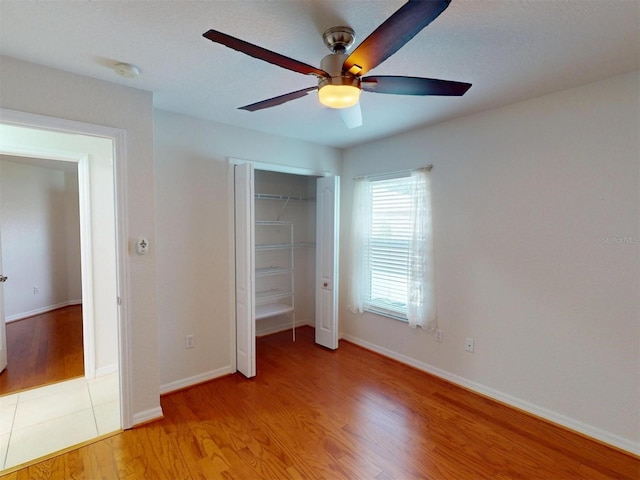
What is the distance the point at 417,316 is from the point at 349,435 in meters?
1.42

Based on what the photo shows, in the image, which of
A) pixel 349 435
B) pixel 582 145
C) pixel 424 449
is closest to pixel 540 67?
pixel 582 145

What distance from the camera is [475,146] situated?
2.87 meters

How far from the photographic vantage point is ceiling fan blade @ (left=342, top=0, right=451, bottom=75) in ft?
3.27

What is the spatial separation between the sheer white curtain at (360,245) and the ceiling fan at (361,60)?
2.15m

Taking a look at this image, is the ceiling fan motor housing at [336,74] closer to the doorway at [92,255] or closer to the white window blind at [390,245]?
the white window blind at [390,245]

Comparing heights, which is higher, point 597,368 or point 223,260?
point 223,260

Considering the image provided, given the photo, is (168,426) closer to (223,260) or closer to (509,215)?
(223,260)

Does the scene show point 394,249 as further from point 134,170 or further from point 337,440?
point 134,170

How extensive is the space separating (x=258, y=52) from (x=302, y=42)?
57 cm

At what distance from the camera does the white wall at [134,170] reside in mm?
2047

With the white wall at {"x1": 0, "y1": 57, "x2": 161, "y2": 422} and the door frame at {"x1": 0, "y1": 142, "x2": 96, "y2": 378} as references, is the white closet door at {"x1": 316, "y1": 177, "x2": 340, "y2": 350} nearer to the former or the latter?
the white wall at {"x1": 0, "y1": 57, "x2": 161, "y2": 422}

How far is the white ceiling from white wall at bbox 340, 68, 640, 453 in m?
0.33

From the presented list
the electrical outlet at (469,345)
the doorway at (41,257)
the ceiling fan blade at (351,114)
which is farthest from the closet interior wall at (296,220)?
the doorway at (41,257)

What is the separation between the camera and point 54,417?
248cm
